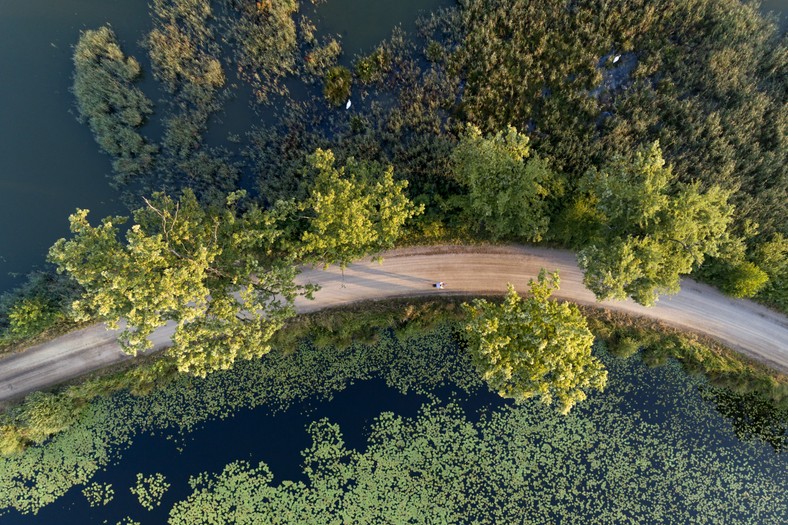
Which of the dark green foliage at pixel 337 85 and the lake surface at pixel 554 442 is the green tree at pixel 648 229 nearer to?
the lake surface at pixel 554 442

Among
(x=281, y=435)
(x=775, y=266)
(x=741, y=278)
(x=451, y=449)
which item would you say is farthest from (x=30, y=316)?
(x=775, y=266)

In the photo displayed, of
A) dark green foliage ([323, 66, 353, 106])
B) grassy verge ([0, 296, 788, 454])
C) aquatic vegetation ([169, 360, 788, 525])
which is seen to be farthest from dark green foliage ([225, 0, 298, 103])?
aquatic vegetation ([169, 360, 788, 525])

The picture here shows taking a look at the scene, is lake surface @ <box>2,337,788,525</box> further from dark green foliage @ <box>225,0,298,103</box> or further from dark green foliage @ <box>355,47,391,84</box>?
dark green foliage @ <box>225,0,298,103</box>

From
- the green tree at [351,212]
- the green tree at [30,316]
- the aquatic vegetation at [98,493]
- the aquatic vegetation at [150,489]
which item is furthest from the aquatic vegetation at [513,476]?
the green tree at [30,316]

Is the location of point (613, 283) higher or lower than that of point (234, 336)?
higher

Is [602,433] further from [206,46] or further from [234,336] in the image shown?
[206,46]

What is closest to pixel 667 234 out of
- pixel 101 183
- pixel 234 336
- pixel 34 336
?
pixel 234 336
